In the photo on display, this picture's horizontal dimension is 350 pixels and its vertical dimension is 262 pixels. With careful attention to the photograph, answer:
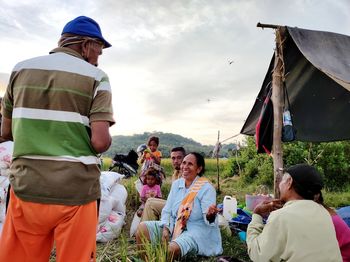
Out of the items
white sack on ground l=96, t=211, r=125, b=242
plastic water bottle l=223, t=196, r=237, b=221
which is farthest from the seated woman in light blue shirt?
plastic water bottle l=223, t=196, r=237, b=221

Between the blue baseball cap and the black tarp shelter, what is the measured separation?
212 centimetres

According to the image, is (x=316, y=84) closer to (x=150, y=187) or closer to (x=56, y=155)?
(x=150, y=187)

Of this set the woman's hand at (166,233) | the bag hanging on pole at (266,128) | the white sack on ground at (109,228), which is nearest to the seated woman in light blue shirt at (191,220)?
the woman's hand at (166,233)

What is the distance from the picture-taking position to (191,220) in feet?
12.1

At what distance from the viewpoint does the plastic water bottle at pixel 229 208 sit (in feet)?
16.5

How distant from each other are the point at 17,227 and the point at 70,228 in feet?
0.86

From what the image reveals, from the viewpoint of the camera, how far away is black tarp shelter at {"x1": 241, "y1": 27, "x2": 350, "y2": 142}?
3.49 m

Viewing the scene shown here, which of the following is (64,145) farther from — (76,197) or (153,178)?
(153,178)

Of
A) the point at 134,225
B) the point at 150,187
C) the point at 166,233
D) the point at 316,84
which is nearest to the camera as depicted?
the point at 166,233

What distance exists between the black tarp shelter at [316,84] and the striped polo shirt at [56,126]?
2233 mm

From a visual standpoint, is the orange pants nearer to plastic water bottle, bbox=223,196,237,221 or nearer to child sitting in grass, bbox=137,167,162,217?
plastic water bottle, bbox=223,196,237,221

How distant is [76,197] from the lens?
160 cm

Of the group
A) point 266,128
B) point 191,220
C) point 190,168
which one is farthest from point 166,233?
point 266,128

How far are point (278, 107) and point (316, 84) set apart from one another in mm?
1262
